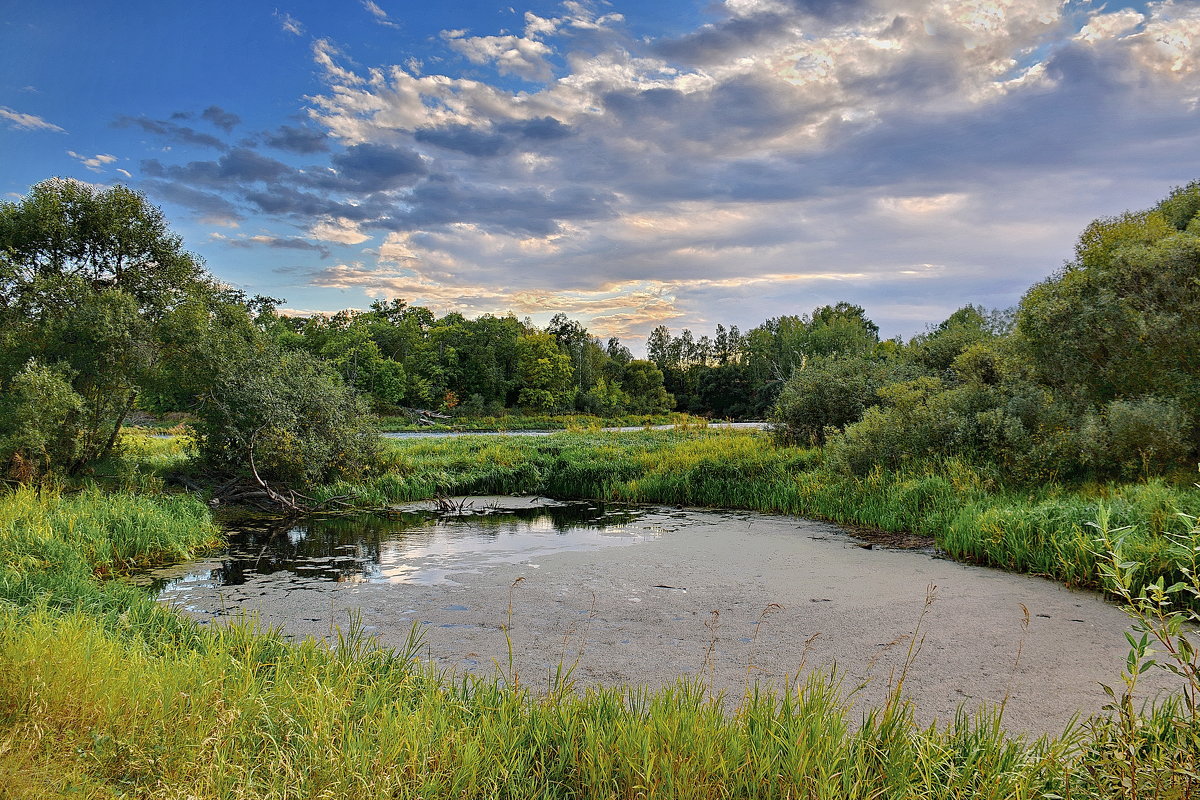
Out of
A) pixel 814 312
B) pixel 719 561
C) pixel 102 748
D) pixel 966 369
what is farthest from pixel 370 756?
pixel 814 312

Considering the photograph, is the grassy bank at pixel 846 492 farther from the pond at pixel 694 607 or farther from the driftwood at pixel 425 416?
the driftwood at pixel 425 416

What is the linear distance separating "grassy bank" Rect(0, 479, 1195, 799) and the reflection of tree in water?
5313 millimetres

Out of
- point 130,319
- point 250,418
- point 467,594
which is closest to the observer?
point 467,594

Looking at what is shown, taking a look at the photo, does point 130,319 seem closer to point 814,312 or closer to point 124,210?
point 124,210

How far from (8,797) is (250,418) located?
13350 millimetres

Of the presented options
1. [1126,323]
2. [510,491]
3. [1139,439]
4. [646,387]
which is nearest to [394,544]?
[510,491]

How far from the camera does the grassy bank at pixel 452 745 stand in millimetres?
3059

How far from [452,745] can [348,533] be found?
32.4 ft

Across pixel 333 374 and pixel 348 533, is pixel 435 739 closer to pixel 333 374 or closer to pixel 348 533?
pixel 348 533

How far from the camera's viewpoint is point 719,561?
10.0m

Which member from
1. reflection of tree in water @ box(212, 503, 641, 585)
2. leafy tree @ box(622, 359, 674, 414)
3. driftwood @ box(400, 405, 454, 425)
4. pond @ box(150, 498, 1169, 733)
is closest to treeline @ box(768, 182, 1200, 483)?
pond @ box(150, 498, 1169, 733)

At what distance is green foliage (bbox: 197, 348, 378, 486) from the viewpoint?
1483cm

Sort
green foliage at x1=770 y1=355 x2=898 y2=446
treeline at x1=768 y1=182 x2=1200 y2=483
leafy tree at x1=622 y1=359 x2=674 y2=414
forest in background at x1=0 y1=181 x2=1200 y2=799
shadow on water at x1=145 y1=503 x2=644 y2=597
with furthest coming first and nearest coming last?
1. leafy tree at x1=622 y1=359 x2=674 y2=414
2. green foliage at x1=770 y1=355 x2=898 y2=446
3. treeline at x1=768 y1=182 x2=1200 y2=483
4. shadow on water at x1=145 y1=503 x2=644 y2=597
5. forest in background at x1=0 y1=181 x2=1200 y2=799

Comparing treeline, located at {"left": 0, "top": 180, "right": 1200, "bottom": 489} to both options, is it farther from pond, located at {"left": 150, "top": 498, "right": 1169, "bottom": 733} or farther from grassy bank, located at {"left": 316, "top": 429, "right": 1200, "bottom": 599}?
pond, located at {"left": 150, "top": 498, "right": 1169, "bottom": 733}
